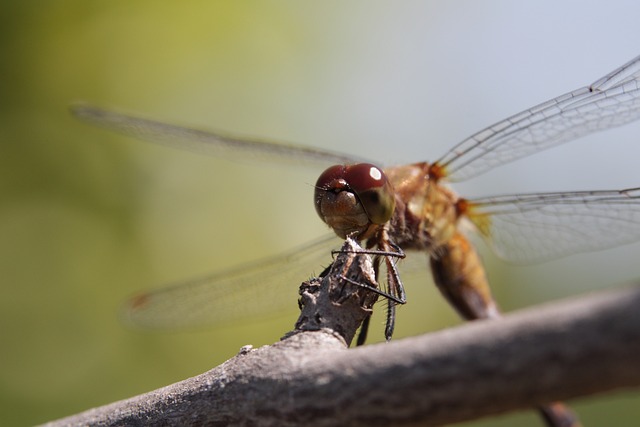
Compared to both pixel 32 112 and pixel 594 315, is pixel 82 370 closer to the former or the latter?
pixel 32 112

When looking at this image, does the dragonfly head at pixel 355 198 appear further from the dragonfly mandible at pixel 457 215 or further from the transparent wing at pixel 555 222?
the transparent wing at pixel 555 222

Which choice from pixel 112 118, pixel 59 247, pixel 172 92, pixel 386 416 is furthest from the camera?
pixel 172 92

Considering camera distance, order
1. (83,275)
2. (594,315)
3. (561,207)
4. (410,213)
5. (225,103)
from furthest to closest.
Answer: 1. (225,103)
2. (83,275)
3. (561,207)
4. (410,213)
5. (594,315)

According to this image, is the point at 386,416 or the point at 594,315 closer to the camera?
the point at 594,315

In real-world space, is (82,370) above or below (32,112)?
below

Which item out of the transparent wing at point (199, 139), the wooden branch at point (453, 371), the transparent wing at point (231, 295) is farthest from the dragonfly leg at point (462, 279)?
the wooden branch at point (453, 371)

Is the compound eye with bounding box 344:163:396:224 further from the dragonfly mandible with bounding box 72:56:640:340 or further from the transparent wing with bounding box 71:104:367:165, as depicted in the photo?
the transparent wing with bounding box 71:104:367:165

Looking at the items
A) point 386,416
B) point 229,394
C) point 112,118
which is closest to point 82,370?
point 112,118

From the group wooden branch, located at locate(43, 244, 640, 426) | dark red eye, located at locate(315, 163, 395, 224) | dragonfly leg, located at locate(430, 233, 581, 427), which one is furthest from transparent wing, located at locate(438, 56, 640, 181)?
→ wooden branch, located at locate(43, 244, 640, 426)
